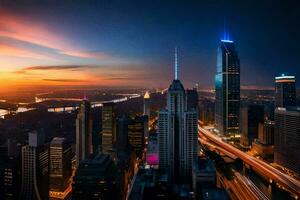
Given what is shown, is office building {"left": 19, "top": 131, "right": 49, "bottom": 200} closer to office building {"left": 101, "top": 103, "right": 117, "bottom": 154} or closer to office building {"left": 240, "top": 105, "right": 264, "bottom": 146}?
office building {"left": 101, "top": 103, "right": 117, "bottom": 154}

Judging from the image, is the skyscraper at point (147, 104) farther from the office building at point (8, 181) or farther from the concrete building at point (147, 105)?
the office building at point (8, 181)

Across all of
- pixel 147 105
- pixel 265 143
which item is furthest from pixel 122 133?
pixel 147 105

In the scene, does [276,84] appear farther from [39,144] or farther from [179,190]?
[39,144]

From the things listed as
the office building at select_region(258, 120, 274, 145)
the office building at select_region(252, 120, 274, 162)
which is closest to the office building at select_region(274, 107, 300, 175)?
the office building at select_region(252, 120, 274, 162)

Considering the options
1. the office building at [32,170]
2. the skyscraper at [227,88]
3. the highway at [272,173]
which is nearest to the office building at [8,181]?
the office building at [32,170]

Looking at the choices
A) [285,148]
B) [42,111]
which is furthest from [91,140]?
[285,148]

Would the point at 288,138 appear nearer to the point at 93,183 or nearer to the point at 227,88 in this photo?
the point at 93,183
